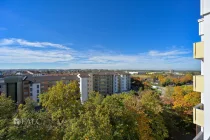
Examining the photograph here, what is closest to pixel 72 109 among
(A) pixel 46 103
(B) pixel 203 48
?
(A) pixel 46 103

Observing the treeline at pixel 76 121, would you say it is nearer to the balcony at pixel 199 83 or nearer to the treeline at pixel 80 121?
the treeline at pixel 80 121

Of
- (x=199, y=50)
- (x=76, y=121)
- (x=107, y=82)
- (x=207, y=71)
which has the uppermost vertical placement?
(x=199, y=50)

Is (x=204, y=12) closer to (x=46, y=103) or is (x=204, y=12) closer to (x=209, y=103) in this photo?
(x=209, y=103)

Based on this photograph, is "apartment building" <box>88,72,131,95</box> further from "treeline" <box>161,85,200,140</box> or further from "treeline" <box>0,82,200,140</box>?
"treeline" <box>0,82,200,140</box>

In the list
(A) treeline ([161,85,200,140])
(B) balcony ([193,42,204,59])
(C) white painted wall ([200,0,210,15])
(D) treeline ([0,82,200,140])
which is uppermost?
(C) white painted wall ([200,0,210,15])

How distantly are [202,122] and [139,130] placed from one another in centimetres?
466

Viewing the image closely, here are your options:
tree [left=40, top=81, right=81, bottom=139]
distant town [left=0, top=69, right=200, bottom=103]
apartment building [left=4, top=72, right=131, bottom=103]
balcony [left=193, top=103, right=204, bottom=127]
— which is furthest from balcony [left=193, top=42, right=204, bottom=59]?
apartment building [left=4, top=72, right=131, bottom=103]

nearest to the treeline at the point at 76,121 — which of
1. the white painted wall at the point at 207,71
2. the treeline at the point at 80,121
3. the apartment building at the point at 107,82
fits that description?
the treeline at the point at 80,121

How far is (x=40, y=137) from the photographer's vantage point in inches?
254

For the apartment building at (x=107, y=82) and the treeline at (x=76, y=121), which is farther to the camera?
the apartment building at (x=107, y=82)

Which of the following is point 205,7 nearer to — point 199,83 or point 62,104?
point 199,83

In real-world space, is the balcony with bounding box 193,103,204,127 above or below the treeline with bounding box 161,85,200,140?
above

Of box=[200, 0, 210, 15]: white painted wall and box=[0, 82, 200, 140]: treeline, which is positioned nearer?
box=[200, 0, 210, 15]: white painted wall

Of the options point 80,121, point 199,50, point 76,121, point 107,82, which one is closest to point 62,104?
point 76,121
